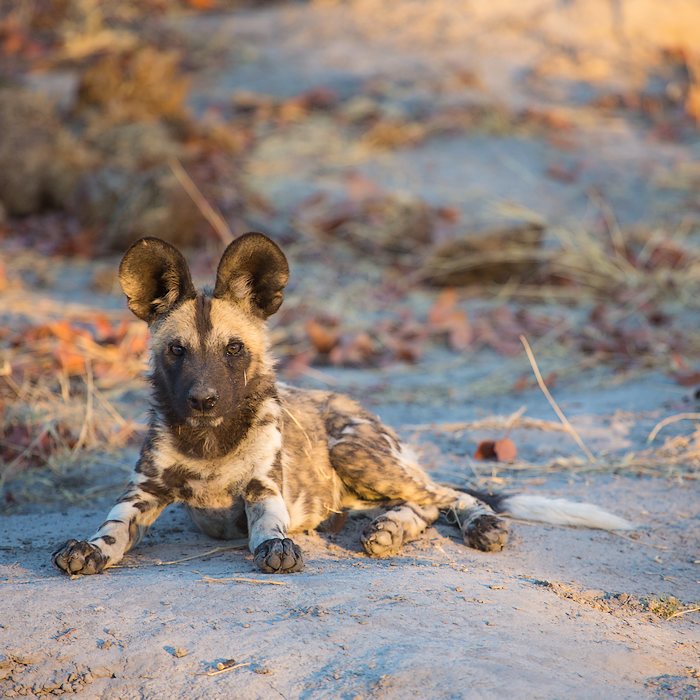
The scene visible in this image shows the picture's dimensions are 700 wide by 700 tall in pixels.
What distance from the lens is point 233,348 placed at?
13.3 ft

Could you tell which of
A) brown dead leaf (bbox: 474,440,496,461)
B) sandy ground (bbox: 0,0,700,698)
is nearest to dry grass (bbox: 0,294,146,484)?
sandy ground (bbox: 0,0,700,698)

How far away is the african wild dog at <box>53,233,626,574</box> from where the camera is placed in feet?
12.8

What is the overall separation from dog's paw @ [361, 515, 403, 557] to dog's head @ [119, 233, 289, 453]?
2.11 feet

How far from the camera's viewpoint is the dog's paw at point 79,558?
3537 millimetres

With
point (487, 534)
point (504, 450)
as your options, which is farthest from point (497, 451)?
point (487, 534)

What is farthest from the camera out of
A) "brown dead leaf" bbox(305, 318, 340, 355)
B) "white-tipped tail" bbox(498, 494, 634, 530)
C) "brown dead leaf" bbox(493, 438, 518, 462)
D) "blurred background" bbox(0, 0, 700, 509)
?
"brown dead leaf" bbox(305, 318, 340, 355)

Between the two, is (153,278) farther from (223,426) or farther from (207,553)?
(207,553)

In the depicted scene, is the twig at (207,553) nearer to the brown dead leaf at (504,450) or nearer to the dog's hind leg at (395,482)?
the dog's hind leg at (395,482)

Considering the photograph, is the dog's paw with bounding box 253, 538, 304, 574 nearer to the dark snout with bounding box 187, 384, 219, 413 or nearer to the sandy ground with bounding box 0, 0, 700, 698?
the sandy ground with bounding box 0, 0, 700, 698

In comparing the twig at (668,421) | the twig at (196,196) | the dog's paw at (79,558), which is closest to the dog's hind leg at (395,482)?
the dog's paw at (79,558)

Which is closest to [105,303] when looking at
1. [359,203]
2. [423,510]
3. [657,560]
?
[359,203]

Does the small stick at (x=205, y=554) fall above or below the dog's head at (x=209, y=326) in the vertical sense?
below

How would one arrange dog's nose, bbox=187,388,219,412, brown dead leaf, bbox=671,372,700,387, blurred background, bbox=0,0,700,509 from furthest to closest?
blurred background, bbox=0,0,700,509, brown dead leaf, bbox=671,372,700,387, dog's nose, bbox=187,388,219,412

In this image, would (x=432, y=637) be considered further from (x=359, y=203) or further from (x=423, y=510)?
(x=359, y=203)
